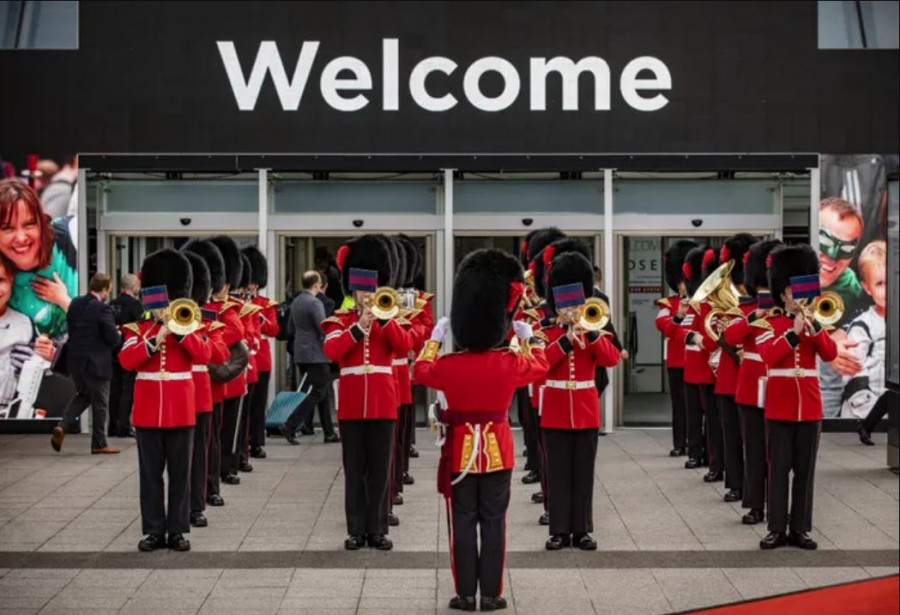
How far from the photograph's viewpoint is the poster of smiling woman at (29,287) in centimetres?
1237

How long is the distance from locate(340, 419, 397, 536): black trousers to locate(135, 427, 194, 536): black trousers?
0.82 meters

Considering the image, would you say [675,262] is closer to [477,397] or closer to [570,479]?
[570,479]

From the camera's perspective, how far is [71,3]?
1268 cm

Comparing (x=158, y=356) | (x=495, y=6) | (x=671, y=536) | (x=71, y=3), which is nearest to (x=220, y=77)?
(x=71, y=3)

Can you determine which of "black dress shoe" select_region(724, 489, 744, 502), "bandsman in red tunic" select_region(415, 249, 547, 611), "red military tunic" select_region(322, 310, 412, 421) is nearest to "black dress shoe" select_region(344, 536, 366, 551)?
"red military tunic" select_region(322, 310, 412, 421)

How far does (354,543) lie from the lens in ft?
24.5

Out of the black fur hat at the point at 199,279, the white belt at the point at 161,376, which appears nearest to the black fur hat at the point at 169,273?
the white belt at the point at 161,376

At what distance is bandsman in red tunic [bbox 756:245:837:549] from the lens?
7.41 metres

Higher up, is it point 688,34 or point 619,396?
point 688,34

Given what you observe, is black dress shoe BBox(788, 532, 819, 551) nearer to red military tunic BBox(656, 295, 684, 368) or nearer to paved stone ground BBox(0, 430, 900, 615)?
paved stone ground BBox(0, 430, 900, 615)

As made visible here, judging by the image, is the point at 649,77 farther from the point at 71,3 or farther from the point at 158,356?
the point at 158,356

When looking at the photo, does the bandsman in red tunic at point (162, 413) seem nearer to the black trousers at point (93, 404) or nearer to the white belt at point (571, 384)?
the white belt at point (571, 384)

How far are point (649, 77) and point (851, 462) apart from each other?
12.6 ft

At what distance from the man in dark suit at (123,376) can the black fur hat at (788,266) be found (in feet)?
19.2
